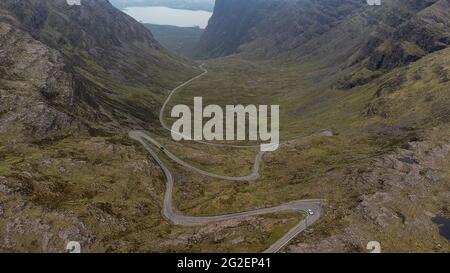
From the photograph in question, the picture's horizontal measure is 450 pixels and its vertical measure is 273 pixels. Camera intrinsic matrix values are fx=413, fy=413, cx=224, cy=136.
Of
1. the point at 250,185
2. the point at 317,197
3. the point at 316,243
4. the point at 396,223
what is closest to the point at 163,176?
the point at 250,185

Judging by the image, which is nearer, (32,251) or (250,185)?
(32,251)

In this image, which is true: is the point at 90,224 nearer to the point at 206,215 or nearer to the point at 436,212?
the point at 206,215

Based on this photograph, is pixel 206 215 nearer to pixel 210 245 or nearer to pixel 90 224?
pixel 210 245
